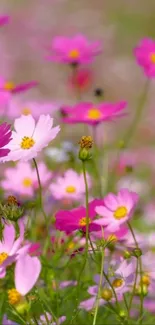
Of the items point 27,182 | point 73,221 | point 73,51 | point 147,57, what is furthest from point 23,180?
point 73,221

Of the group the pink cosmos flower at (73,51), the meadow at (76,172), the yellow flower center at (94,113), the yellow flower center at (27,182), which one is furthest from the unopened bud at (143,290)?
the pink cosmos flower at (73,51)

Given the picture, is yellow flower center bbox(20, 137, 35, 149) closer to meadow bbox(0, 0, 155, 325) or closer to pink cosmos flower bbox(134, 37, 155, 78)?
meadow bbox(0, 0, 155, 325)

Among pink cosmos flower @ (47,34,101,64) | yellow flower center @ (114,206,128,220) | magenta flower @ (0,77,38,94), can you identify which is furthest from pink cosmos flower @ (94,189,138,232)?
pink cosmos flower @ (47,34,101,64)

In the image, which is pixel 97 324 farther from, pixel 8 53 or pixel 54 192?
pixel 8 53

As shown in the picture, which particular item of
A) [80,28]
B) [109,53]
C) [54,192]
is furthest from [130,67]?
[54,192]

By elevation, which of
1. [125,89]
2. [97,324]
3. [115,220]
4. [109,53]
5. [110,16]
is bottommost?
[97,324]

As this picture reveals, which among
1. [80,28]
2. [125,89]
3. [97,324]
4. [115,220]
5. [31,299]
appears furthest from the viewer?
[80,28]

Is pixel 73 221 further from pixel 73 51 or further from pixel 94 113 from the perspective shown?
pixel 73 51
